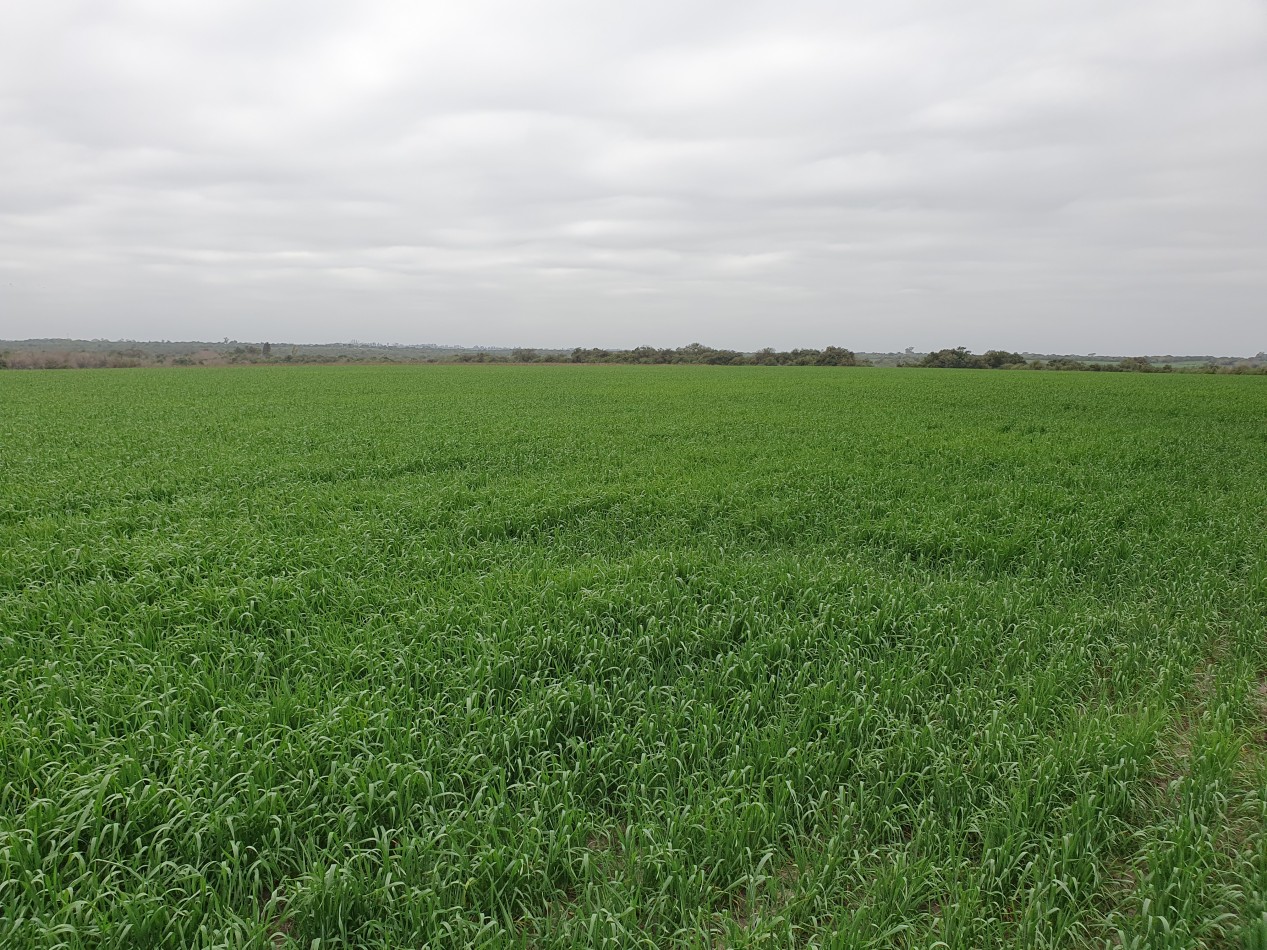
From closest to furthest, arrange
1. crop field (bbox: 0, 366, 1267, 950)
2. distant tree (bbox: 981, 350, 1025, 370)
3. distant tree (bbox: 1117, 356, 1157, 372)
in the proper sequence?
crop field (bbox: 0, 366, 1267, 950)
distant tree (bbox: 1117, 356, 1157, 372)
distant tree (bbox: 981, 350, 1025, 370)

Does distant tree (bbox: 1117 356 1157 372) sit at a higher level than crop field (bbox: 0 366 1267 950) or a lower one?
higher

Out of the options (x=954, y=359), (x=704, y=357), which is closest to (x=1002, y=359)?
(x=954, y=359)

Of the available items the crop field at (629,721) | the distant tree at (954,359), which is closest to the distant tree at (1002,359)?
the distant tree at (954,359)

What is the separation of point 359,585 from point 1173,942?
7609mm

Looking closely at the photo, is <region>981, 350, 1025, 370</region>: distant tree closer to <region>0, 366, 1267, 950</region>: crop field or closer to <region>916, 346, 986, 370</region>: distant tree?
<region>916, 346, 986, 370</region>: distant tree

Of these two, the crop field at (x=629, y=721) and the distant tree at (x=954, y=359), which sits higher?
the distant tree at (x=954, y=359)

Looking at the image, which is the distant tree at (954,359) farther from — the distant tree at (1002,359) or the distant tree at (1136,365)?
the distant tree at (1136,365)

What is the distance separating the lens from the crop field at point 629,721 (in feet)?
11.8

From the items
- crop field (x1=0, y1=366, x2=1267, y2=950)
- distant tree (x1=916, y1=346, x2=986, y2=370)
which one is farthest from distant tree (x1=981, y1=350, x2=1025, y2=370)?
crop field (x1=0, y1=366, x2=1267, y2=950)

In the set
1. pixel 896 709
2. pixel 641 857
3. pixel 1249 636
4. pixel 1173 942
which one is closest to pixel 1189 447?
pixel 1249 636

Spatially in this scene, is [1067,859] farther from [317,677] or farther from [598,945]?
[317,677]

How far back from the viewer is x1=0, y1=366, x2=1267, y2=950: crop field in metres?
3.61

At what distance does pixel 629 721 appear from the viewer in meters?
5.38

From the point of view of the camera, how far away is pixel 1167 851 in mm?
3850
